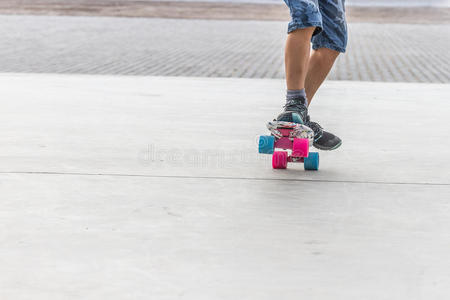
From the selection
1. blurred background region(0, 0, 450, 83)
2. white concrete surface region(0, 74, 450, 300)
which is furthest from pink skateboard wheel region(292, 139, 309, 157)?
blurred background region(0, 0, 450, 83)

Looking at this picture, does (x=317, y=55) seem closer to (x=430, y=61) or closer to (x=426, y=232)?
(x=426, y=232)

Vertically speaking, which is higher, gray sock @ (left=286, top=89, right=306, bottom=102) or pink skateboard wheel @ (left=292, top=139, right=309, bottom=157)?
gray sock @ (left=286, top=89, right=306, bottom=102)

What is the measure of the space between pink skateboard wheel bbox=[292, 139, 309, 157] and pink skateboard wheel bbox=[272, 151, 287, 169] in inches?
6.4

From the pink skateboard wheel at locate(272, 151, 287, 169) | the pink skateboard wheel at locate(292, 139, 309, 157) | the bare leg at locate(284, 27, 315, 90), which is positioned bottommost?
the pink skateboard wheel at locate(272, 151, 287, 169)

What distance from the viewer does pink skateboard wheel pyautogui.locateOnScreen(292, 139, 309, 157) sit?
2.97 m

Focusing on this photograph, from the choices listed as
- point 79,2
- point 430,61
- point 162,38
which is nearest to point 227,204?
point 430,61

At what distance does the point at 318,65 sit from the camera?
11.7 ft

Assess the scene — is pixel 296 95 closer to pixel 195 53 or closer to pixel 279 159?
pixel 279 159

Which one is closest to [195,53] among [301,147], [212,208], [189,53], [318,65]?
[189,53]

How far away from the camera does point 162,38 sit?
13.0 metres

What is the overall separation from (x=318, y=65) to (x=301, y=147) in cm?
73

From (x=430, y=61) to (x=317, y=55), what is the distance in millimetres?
6044

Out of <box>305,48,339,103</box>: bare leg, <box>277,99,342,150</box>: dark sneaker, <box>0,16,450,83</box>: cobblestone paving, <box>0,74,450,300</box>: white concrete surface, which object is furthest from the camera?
<box>0,16,450,83</box>: cobblestone paving

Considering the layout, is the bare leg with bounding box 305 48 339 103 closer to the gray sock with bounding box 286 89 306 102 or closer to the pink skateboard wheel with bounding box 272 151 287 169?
the gray sock with bounding box 286 89 306 102
